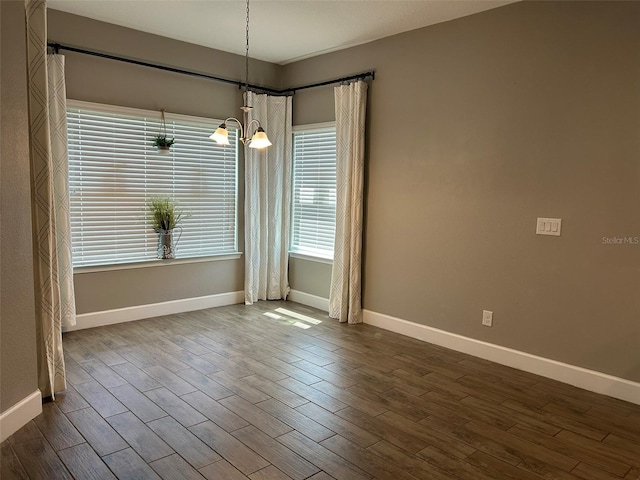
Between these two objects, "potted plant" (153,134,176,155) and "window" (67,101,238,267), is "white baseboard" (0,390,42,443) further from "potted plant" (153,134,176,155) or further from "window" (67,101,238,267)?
"potted plant" (153,134,176,155)

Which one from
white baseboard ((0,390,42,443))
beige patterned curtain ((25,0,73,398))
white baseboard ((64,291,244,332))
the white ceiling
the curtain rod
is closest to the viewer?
white baseboard ((0,390,42,443))

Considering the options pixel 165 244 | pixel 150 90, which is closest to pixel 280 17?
pixel 150 90

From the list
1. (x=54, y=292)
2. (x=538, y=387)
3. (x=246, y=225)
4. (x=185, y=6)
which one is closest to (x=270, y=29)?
(x=185, y=6)

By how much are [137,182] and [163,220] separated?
1.51 feet

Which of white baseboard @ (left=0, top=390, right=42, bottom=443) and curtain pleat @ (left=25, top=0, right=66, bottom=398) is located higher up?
curtain pleat @ (left=25, top=0, right=66, bottom=398)

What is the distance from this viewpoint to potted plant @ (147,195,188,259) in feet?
15.7

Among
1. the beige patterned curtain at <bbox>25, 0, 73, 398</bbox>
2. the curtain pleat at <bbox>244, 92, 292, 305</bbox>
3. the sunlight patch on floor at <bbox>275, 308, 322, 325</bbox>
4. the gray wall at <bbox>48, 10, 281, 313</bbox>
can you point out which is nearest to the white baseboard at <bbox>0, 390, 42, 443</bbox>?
the beige patterned curtain at <bbox>25, 0, 73, 398</bbox>

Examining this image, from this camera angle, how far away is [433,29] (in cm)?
412

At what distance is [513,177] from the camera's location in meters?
3.66

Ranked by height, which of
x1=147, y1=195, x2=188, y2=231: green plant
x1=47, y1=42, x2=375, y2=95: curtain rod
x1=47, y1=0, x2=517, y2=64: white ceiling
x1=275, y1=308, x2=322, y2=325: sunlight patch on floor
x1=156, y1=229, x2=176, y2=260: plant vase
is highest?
x1=47, y1=0, x2=517, y2=64: white ceiling

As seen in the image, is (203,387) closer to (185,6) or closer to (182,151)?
(182,151)

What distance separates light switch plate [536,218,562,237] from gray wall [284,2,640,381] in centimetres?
4

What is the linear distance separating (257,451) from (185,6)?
11.6ft

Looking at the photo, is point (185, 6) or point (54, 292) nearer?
point (54, 292)
